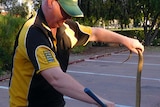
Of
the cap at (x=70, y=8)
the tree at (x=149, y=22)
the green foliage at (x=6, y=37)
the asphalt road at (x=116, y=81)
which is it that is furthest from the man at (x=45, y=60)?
the tree at (x=149, y=22)

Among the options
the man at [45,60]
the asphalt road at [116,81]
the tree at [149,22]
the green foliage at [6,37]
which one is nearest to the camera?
the man at [45,60]

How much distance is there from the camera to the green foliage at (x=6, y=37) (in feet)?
32.3

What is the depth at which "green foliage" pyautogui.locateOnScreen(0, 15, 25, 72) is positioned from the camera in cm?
984

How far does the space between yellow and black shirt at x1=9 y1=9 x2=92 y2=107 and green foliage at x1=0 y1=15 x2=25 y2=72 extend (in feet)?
26.5

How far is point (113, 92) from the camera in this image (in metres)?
7.44

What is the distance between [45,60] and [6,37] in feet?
28.2

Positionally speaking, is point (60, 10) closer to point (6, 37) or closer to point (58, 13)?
point (58, 13)

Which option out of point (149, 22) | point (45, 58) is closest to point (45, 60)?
point (45, 58)

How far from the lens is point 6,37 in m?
9.89

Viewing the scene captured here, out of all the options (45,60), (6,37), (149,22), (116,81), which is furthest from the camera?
(149,22)

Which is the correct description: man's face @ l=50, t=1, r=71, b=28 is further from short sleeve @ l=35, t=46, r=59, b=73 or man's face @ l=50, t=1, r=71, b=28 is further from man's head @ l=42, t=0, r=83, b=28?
short sleeve @ l=35, t=46, r=59, b=73

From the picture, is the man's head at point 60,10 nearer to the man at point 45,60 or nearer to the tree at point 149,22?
the man at point 45,60

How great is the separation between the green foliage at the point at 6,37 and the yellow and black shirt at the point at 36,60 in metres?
8.06

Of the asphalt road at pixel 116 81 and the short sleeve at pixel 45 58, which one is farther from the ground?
the short sleeve at pixel 45 58
